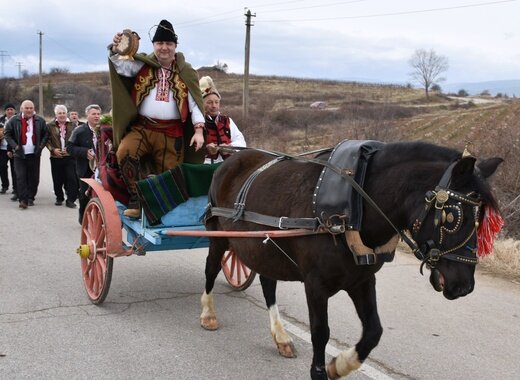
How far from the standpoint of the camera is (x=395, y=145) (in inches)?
134

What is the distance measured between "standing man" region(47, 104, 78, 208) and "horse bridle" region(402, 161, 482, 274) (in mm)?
9506

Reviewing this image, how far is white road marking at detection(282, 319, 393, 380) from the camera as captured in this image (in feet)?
13.2

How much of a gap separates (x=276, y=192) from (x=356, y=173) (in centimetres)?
69

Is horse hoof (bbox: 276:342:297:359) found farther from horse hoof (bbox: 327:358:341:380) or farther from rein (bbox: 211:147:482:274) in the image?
rein (bbox: 211:147:482:274)

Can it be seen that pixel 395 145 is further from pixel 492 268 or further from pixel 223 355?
pixel 492 268

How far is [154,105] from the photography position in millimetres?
5406

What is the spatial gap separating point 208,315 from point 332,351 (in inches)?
45.4

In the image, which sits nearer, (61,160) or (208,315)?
(208,315)

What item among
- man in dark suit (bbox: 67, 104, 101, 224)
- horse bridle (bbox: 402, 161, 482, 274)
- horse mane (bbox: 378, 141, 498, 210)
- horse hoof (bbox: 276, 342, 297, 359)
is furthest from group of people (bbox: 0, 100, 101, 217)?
horse bridle (bbox: 402, 161, 482, 274)

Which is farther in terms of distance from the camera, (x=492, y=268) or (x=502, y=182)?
(x=502, y=182)

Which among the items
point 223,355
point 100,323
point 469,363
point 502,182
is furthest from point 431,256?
point 502,182

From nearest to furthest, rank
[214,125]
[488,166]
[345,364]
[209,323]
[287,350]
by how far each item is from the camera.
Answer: [488,166], [345,364], [287,350], [209,323], [214,125]

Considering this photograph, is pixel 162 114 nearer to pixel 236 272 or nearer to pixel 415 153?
pixel 236 272

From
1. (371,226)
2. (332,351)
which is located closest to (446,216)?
(371,226)
